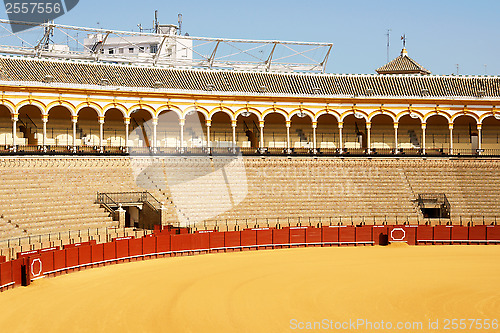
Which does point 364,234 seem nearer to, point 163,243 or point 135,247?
point 163,243

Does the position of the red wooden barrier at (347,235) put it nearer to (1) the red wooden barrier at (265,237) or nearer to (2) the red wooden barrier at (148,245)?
(1) the red wooden barrier at (265,237)

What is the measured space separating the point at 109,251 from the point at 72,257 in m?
2.11

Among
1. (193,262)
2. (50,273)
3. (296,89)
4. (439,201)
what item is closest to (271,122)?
(296,89)

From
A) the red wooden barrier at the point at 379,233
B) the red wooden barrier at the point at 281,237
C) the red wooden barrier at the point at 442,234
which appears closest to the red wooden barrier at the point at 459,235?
the red wooden barrier at the point at 442,234

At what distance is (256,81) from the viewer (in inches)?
1919

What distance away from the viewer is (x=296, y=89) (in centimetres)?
4875

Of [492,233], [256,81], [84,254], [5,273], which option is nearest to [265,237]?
[84,254]

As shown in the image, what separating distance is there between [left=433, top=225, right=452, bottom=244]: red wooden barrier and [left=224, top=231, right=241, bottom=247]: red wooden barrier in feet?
33.8

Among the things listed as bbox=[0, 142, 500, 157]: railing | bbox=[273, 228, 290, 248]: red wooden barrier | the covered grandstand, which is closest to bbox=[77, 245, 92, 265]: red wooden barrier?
the covered grandstand

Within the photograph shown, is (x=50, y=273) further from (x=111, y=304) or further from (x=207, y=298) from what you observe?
(x=207, y=298)

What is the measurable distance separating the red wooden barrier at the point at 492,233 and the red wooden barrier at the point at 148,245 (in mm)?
17229

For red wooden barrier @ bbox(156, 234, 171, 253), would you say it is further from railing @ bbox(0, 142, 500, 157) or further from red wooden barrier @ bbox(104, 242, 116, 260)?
railing @ bbox(0, 142, 500, 157)

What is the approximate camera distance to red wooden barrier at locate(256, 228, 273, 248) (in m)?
32.0

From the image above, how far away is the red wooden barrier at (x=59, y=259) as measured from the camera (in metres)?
24.4
